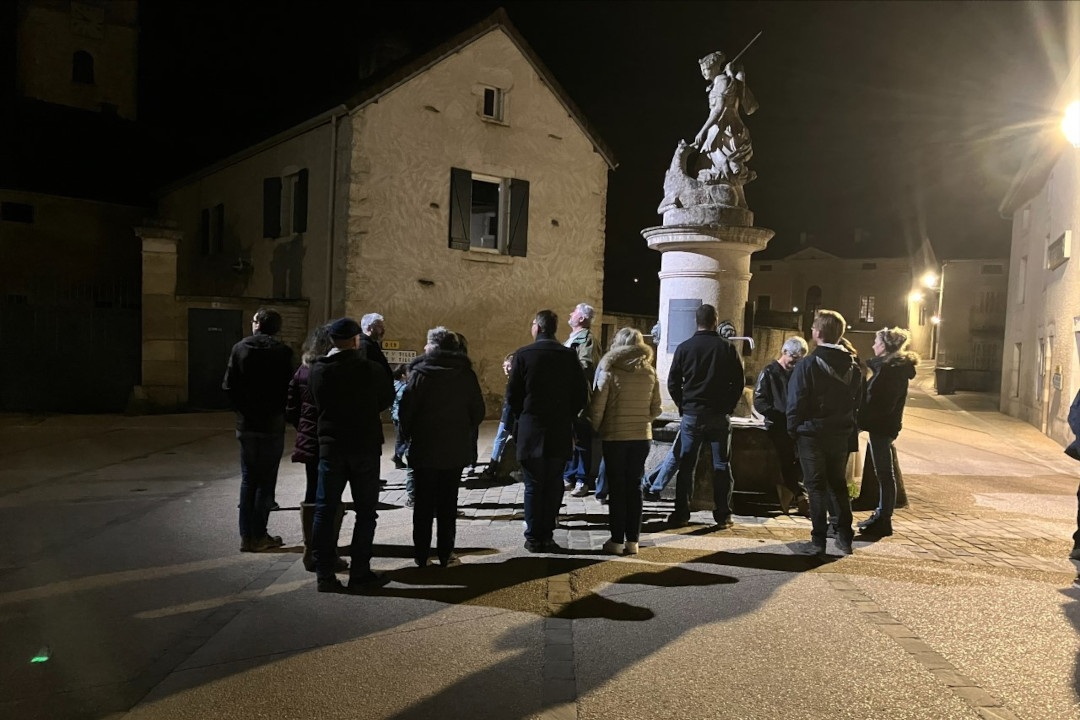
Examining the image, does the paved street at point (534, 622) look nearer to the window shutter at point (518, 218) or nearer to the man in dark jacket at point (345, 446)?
the man in dark jacket at point (345, 446)

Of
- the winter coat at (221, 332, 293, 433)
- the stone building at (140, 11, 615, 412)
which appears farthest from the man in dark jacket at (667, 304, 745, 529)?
the stone building at (140, 11, 615, 412)

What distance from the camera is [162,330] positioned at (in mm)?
14344

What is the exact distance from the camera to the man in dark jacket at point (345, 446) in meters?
4.92

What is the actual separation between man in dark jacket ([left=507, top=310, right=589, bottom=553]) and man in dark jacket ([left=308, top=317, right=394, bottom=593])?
3.82 feet

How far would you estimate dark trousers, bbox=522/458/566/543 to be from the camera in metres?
5.72

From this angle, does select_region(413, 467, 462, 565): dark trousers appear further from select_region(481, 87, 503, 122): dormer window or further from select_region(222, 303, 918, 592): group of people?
select_region(481, 87, 503, 122): dormer window

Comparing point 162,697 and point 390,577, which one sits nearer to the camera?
point 162,697

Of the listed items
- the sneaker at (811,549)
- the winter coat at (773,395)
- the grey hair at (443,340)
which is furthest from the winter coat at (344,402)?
the winter coat at (773,395)

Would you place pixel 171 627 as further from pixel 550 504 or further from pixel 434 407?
pixel 550 504

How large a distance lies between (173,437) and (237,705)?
9.18 metres

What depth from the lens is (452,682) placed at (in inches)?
143

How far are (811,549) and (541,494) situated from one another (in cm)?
211

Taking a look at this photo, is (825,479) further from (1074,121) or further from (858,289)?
(858,289)

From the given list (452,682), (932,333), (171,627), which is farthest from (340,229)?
(932,333)
